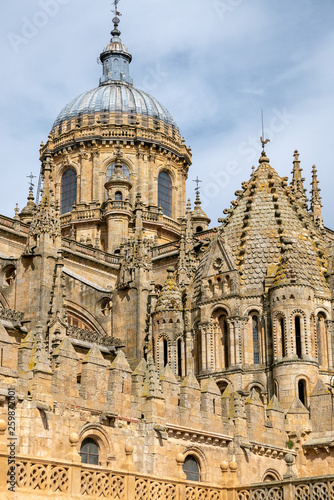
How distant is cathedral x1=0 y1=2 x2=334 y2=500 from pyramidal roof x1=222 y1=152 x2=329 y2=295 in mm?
94

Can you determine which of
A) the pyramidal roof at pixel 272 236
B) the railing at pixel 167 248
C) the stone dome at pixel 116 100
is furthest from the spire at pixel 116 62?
the pyramidal roof at pixel 272 236

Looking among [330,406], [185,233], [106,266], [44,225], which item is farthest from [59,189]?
[330,406]

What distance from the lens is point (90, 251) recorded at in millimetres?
55250

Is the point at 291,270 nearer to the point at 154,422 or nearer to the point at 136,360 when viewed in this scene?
the point at 136,360

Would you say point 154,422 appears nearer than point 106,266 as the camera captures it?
Yes

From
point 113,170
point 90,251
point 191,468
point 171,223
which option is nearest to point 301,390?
point 191,468

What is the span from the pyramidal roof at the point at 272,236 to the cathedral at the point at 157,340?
0.09 meters

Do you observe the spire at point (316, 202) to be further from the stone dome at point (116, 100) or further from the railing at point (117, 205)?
the stone dome at point (116, 100)

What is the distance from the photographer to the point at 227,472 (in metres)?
31.5

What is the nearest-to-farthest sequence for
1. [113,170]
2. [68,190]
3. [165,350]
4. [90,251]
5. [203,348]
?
[203,348] < [165,350] < [90,251] < [113,170] < [68,190]

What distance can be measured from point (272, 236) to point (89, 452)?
1762 cm

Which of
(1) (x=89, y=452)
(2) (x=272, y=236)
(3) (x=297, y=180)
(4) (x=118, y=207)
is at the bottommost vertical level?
(1) (x=89, y=452)

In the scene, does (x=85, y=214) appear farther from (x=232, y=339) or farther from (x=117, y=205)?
(x=232, y=339)

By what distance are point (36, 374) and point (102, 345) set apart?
17.6m
